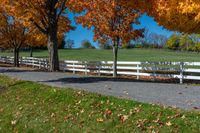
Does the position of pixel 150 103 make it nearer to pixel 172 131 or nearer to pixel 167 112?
pixel 167 112

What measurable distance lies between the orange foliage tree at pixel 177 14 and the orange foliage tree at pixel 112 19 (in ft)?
19.5

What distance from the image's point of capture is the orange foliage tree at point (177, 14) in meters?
14.8

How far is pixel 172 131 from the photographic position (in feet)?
28.0

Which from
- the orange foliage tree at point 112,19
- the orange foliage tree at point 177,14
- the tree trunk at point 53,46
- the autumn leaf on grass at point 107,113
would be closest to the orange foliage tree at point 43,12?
the tree trunk at point 53,46

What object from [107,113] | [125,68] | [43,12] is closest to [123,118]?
[107,113]

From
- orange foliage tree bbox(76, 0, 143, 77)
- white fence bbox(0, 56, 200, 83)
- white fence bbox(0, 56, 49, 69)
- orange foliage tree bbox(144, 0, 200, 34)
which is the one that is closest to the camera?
orange foliage tree bbox(144, 0, 200, 34)

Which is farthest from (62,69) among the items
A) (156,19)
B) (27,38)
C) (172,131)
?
(172,131)

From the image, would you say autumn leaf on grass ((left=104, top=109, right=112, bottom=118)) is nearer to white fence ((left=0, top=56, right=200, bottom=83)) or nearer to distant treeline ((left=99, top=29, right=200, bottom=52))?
white fence ((left=0, top=56, right=200, bottom=83))

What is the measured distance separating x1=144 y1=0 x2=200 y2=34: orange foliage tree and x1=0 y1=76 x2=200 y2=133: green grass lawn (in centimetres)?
532

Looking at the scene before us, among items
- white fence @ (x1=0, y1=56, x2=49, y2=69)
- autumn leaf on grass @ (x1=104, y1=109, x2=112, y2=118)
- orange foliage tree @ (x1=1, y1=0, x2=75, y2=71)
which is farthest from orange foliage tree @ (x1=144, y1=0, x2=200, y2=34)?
white fence @ (x1=0, y1=56, x2=49, y2=69)

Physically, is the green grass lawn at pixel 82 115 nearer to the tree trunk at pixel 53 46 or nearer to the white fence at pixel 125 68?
the white fence at pixel 125 68

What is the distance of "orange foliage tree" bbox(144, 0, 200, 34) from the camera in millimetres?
14777

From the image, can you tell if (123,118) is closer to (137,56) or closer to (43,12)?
(43,12)

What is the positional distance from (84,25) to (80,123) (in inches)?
629
